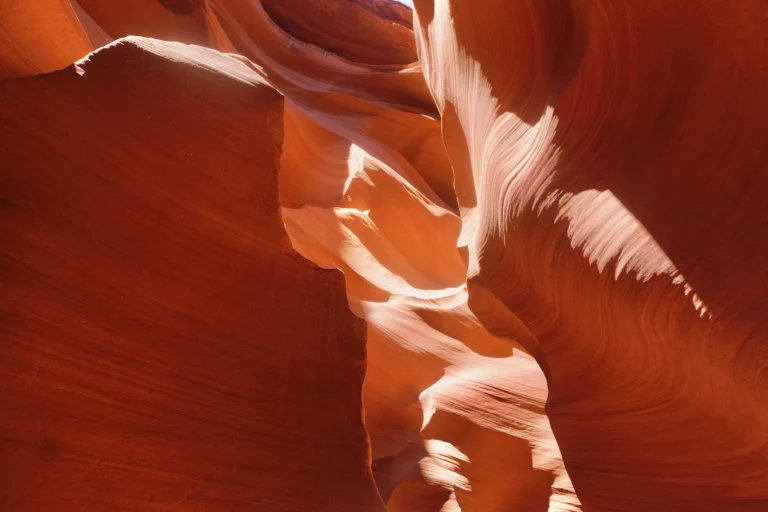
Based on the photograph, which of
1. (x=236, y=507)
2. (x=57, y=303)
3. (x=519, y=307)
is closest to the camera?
(x=57, y=303)

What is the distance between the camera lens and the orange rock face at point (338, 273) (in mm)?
1607

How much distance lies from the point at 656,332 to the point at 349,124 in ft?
Result: 19.5

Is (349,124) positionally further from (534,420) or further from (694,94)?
(694,94)

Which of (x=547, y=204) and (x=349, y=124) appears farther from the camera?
(x=349, y=124)

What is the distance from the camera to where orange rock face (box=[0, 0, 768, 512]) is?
1607 mm

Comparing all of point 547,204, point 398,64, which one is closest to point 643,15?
point 547,204

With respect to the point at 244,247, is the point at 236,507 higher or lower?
lower

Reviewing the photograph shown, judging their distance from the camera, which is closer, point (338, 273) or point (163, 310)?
point (163, 310)

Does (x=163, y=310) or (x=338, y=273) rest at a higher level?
(x=338, y=273)

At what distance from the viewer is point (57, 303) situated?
67.1 inches

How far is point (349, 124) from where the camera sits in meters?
7.35

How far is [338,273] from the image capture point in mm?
2465

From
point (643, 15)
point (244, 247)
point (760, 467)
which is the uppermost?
point (643, 15)

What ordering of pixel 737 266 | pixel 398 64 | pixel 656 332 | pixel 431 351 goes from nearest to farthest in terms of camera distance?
pixel 737 266, pixel 656 332, pixel 431 351, pixel 398 64
